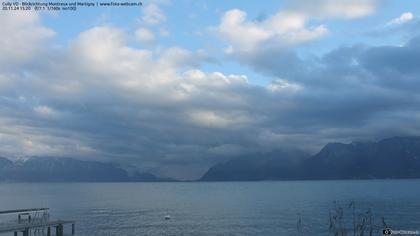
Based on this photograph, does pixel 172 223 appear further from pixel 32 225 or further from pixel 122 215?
pixel 32 225

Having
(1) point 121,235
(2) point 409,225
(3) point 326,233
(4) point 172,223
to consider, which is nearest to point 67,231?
(1) point 121,235

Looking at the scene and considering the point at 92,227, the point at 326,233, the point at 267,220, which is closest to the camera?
the point at 326,233

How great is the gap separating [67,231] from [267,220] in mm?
52997

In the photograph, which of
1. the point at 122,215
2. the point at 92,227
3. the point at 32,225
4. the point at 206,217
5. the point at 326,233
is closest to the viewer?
the point at 32,225

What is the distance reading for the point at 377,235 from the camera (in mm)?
101562

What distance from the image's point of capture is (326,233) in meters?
108

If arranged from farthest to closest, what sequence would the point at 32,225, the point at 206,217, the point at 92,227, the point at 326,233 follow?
the point at 206,217 < the point at 92,227 < the point at 326,233 < the point at 32,225

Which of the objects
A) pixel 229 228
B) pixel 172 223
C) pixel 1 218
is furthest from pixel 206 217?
pixel 1 218

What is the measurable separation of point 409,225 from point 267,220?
36.6 meters

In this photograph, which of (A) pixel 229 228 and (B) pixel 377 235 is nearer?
(B) pixel 377 235

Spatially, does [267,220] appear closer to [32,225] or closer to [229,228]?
[229,228]

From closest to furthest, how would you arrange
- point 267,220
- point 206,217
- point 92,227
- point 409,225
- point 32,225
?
point 32,225 → point 409,225 → point 92,227 → point 267,220 → point 206,217

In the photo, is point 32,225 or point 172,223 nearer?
point 32,225

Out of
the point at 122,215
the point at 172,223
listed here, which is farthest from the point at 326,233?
the point at 122,215
